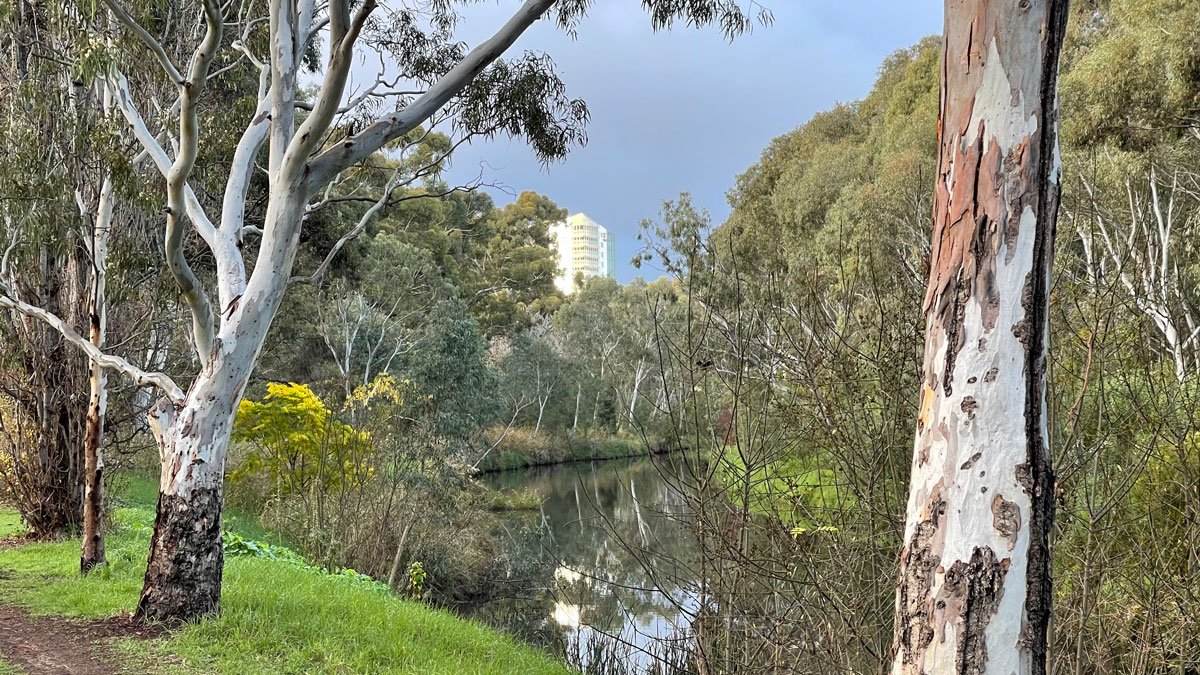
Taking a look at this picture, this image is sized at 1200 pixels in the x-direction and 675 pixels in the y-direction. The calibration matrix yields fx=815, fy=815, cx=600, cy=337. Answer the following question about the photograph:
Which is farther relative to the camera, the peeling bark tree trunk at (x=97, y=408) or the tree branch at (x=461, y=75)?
the peeling bark tree trunk at (x=97, y=408)

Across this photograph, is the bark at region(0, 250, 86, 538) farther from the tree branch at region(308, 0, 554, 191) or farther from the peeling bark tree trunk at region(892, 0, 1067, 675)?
the peeling bark tree trunk at region(892, 0, 1067, 675)

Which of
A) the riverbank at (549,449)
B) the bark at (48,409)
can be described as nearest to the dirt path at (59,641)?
the bark at (48,409)

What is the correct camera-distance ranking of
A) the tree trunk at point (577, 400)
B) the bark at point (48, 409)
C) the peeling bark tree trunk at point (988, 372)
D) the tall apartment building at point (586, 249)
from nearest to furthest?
1. the peeling bark tree trunk at point (988, 372)
2. the bark at point (48, 409)
3. the tree trunk at point (577, 400)
4. the tall apartment building at point (586, 249)

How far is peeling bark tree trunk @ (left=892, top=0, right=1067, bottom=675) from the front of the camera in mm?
1604

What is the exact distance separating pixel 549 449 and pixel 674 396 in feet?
69.0

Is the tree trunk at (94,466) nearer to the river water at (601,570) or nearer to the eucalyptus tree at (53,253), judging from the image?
the eucalyptus tree at (53,253)

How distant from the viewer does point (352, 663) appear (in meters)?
3.81

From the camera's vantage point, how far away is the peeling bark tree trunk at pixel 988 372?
160cm

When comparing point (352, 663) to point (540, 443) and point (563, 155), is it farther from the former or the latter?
point (540, 443)

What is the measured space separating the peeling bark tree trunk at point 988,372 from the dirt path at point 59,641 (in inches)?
135

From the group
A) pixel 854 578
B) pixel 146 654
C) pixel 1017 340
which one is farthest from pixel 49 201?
pixel 1017 340

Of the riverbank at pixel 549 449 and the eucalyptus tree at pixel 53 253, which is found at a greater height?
the eucalyptus tree at pixel 53 253

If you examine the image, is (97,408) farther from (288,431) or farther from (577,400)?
(577,400)

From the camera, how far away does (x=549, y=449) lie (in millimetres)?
24500
